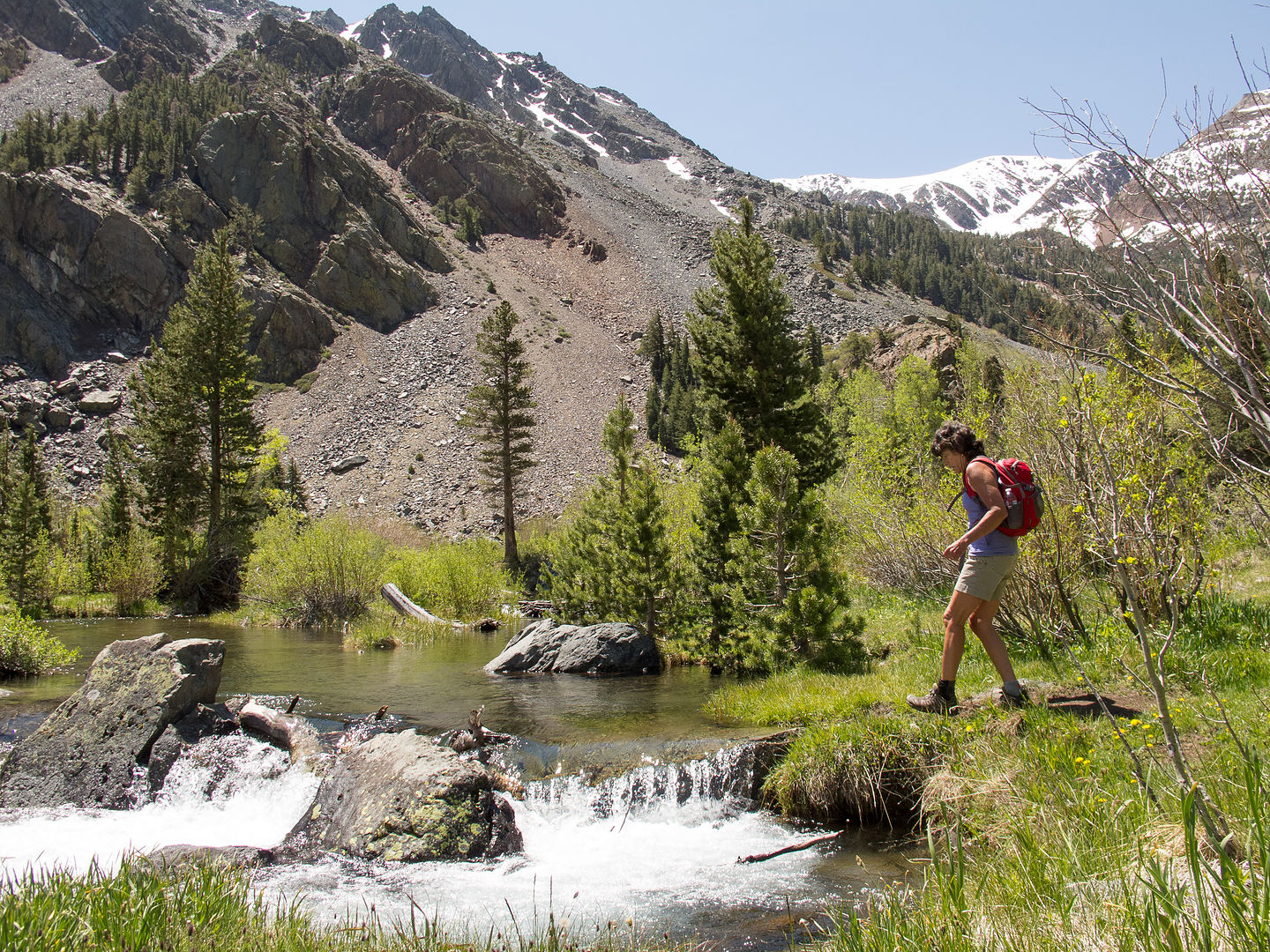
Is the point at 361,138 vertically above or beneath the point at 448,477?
above

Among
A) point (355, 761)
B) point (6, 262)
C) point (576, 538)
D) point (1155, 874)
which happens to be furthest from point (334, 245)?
point (1155, 874)

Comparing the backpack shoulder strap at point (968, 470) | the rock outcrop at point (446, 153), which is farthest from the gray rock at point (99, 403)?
the backpack shoulder strap at point (968, 470)

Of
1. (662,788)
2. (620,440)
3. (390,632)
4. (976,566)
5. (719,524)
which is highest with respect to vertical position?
(620,440)

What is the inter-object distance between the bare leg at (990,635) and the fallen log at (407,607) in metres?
20.0

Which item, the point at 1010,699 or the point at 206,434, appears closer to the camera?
the point at 1010,699

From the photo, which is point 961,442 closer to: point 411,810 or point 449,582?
point 411,810

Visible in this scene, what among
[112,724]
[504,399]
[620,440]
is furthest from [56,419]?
[112,724]

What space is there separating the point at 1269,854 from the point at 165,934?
4.13 m

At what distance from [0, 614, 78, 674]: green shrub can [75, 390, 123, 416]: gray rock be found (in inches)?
2465

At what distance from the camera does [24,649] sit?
43.7ft

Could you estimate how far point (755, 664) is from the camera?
1260 centimetres

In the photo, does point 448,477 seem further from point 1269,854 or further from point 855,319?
point 855,319

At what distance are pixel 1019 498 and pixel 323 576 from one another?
80.8 ft

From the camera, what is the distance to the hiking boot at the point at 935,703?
6605 millimetres
